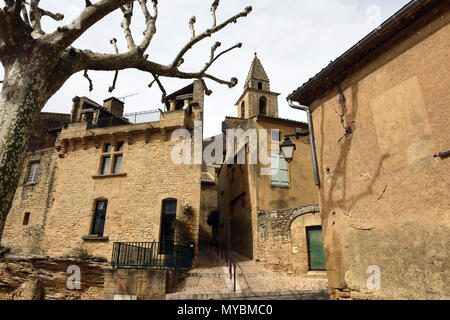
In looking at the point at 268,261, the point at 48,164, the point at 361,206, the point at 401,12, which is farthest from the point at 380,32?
the point at 48,164

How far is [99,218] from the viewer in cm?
1389

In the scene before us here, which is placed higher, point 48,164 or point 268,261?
point 48,164

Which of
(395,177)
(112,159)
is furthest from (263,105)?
(395,177)

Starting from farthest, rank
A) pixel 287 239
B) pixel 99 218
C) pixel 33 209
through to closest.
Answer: pixel 33 209 → pixel 99 218 → pixel 287 239

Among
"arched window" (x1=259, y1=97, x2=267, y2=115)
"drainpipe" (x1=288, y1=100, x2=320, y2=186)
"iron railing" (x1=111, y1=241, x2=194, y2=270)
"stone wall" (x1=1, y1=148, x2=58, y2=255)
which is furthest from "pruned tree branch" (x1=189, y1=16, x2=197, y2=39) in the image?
"arched window" (x1=259, y1=97, x2=267, y2=115)

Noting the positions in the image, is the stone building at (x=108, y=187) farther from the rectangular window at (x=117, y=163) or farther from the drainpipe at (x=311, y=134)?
the drainpipe at (x=311, y=134)

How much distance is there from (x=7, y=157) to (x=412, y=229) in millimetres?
5204

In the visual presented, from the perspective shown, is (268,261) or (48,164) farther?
(48,164)

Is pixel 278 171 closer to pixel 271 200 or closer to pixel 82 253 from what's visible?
pixel 271 200

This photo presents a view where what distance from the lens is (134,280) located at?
9.02 metres

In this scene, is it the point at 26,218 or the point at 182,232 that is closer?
the point at 182,232

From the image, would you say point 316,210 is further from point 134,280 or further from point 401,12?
point 401,12

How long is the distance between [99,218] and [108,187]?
4.99ft

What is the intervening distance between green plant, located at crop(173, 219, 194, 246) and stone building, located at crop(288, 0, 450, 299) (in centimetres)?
778
